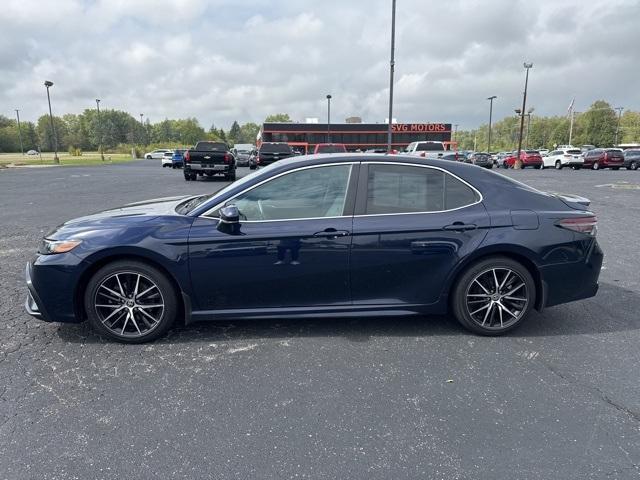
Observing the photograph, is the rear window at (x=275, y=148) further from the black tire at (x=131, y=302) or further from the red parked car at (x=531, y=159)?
the red parked car at (x=531, y=159)

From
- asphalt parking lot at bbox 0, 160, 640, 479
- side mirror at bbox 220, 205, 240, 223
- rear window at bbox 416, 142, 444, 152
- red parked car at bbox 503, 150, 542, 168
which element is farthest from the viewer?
red parked car at bbox 503, 150, 542, 168

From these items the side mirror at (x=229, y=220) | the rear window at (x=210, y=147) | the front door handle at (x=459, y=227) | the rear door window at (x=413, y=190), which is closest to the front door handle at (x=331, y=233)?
the rear door window at (x=413, y=190)

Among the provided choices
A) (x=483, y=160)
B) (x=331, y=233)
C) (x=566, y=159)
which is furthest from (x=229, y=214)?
(x=483, y=160)

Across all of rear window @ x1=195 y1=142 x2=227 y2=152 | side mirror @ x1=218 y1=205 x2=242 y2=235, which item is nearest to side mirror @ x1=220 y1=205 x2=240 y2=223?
side mirror @ x1=218 y1=205 x2=242 y2=235

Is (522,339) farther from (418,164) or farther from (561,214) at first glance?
(418,164)

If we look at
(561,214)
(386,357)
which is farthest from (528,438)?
(561,214)

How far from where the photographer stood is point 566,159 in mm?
35781

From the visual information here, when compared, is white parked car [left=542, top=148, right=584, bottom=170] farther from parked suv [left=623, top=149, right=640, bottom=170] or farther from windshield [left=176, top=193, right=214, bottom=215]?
windshield [left=176, top=193, right=214, bottom=215]

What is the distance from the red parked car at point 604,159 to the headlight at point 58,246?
123 feet

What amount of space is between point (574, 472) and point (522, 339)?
1.61 metres

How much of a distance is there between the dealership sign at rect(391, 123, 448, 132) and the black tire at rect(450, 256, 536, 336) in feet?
183

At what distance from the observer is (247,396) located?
2855 millimetres

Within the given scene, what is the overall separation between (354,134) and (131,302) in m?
58.6

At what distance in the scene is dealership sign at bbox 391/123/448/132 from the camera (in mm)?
57188
